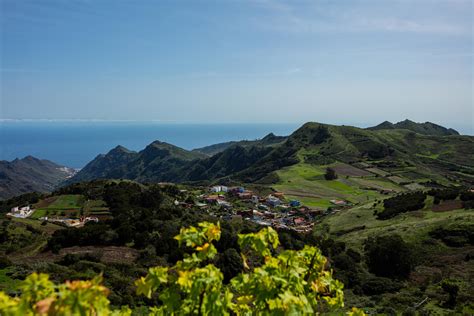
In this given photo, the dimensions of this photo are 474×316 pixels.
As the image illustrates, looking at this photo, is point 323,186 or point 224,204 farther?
point 323,186

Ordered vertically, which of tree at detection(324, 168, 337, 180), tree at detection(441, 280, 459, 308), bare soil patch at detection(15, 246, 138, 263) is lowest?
tree at detection(324, 168, 337, 180)

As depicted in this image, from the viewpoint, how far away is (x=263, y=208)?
280ft

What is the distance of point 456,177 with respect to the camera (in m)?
130

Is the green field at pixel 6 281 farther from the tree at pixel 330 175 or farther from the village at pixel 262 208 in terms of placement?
the tree at pixel 330 175

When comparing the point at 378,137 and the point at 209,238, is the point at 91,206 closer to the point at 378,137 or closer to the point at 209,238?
the point at 209,238

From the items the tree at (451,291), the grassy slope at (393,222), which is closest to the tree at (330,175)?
the grassy slope at (393,222)

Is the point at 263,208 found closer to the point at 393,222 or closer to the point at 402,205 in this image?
the point at 402,205

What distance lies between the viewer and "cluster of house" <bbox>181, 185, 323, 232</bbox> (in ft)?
232

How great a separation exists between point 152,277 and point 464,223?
43.2m

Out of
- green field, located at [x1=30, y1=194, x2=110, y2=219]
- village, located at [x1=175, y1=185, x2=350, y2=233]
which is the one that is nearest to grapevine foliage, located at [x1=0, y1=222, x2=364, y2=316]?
green field, located at [x1=30, y1=194, x2=110, y2=219]

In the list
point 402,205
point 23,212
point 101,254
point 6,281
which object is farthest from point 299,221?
point 6,281

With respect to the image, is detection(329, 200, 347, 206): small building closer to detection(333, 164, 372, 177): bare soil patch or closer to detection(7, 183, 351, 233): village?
detection(7, 183, 351, 233): village

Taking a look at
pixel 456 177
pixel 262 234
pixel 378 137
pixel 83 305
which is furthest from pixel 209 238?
pixel 378 137

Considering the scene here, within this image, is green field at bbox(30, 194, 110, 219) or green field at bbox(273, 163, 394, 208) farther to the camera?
green field at bbox(273, 163, 394, 208)
